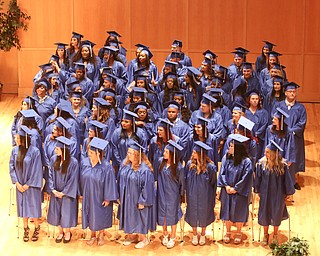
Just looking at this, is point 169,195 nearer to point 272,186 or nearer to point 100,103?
point 272,186

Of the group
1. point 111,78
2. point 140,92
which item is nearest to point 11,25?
point 111,78

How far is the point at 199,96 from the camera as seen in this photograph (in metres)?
14.1

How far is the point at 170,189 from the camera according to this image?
442 inches

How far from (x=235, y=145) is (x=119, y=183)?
1.60 meters

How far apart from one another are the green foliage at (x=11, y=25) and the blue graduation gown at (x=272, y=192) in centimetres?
831

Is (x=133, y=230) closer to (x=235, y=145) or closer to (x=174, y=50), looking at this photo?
(x=235, y=145)

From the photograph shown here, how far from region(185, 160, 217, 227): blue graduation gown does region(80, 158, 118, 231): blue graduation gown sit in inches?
38.6

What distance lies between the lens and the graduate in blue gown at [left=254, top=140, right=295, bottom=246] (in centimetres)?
1112

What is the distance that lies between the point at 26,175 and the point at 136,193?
1.49 m

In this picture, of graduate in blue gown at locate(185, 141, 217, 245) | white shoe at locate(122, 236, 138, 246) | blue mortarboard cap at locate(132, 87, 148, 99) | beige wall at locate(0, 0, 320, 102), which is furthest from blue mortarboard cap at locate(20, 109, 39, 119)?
beige wall at locate(0, 0, 320, 102)

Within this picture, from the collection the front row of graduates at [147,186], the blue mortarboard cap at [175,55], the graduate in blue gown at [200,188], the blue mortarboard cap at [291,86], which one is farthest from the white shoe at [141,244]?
the blue mortarboard cap at [175,55]

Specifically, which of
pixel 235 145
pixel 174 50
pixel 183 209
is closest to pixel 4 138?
pixel 174 50

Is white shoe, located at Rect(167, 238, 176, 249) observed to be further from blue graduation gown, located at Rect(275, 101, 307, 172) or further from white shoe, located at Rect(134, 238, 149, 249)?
blue graduation gown, located at Rect(275, 101, 307, 172)

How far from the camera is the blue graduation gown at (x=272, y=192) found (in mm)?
11141
